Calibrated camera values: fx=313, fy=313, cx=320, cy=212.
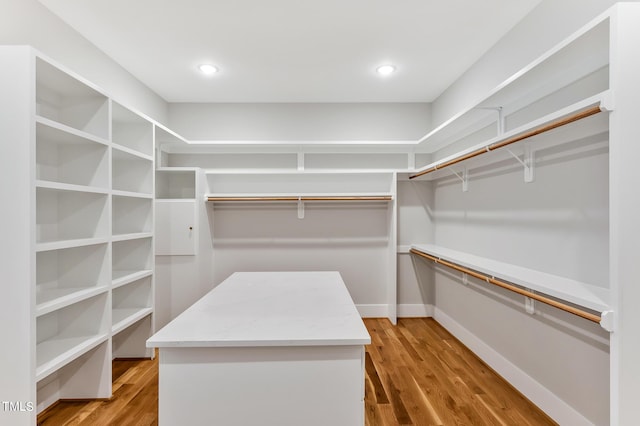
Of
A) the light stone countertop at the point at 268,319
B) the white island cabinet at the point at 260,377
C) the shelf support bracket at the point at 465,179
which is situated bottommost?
the white island cabinet at the point at 260,377

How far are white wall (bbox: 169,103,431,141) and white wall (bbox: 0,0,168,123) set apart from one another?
2.10ft

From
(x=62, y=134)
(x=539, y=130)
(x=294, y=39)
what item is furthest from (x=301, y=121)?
(x=539, y=130)

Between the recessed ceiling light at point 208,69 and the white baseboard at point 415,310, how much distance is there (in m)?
3.22

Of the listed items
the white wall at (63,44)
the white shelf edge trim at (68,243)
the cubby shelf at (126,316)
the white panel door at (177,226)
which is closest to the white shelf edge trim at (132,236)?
the white shelf edge trim at (68,243)

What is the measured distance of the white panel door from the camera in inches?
122

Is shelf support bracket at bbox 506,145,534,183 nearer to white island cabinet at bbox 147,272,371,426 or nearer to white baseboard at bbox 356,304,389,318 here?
white island cabinet at bbox 147,272,371,426

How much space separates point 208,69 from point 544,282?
302 cm

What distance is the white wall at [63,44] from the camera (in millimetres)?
1797

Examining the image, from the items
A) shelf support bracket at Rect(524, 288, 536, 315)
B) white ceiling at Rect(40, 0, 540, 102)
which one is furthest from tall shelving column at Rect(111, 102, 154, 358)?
shelf support bracket at Rect(524, 288, 536, 315)

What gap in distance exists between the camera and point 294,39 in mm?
2373

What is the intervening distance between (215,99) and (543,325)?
12.0 feet

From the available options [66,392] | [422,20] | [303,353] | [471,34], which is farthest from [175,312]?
[471,34]

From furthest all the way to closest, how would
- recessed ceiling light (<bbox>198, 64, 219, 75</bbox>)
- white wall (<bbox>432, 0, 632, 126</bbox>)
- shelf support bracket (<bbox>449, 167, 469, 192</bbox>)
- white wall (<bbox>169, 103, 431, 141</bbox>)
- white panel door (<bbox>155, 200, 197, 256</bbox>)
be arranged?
white wall (<bbox>169, 103, 431, 141</bbox>) → white panel door (<bbox>155, 200, 197, 256</bbox>) → shelf support bracket (<bbox>449, 167, 469, 192</bbox>) → recessed ceiling light (<bbox>198, 64, 219, 75</bbox>) → white wall (<bbox>432, 0, 632, 126</bbox>)

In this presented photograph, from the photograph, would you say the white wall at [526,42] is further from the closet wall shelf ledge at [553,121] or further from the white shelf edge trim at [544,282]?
the white shelf edge trim at [544,282]
